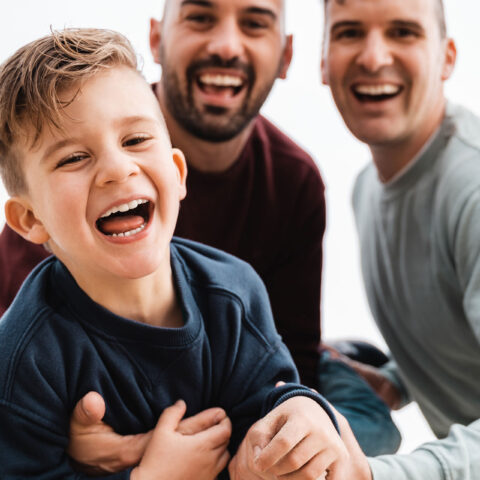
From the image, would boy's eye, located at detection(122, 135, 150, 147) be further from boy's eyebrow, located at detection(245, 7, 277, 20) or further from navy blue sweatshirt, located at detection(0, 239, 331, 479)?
boy's eyebrow, located at detection(245, 7, 277, 20)

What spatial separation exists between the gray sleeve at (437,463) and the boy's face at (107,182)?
20.6 inches

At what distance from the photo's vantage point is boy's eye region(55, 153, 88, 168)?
0.89 m

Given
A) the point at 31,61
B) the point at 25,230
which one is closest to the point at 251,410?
the point at 25,230

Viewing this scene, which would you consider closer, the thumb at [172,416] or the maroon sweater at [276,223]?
the thumb at [172,416]

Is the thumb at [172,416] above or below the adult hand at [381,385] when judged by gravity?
above

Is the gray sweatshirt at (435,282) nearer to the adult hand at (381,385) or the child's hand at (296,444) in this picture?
the adult hand at (381,385)

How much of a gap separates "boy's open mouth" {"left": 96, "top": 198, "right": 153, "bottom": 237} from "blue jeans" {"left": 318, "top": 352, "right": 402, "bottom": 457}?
81 cm

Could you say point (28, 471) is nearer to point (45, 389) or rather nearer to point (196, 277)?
point (45, 389)

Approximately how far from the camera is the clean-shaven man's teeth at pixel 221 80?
1.50 m

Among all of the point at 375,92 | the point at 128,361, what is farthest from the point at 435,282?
the point at 128,361

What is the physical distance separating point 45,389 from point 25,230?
0.23 m

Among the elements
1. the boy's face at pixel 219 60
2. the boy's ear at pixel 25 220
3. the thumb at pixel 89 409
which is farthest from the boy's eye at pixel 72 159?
the boy's face at pixel 219 60

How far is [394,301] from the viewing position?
1.64 m

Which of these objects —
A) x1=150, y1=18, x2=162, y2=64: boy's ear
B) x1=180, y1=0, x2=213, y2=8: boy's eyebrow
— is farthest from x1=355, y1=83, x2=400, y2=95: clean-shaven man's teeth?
x1=150, y1=18, x2=162, y2=64: boy's ear
